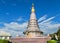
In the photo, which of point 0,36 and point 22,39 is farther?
point 0,36

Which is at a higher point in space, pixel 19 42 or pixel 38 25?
pixel 38 25

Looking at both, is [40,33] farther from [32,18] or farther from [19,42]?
[19,42]

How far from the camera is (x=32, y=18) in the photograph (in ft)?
268

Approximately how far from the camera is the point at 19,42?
66000 millimetres

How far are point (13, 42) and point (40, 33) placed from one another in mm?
16591

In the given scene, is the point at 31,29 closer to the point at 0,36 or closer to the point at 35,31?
the point at 35,31

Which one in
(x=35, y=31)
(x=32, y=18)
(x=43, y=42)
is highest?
(x=32, y=18)

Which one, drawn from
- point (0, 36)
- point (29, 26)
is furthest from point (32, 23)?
point (0, 36)

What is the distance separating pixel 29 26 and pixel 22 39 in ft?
47.2

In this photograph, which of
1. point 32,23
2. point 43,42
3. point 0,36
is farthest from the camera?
point 32,23

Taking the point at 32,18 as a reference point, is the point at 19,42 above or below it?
below

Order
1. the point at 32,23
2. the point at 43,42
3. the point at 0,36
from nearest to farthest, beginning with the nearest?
the point at 43,42 < the point at 0,36 < the point at 32,23

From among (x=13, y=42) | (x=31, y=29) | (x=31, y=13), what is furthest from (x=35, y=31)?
(x=13, y=42)

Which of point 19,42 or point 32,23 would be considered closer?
point 19,42
